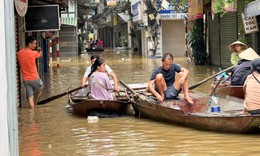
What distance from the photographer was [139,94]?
35.8 ft

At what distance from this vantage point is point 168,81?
10.8 metres

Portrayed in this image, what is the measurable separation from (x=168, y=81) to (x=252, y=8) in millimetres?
6293

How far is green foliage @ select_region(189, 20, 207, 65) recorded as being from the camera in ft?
92.6

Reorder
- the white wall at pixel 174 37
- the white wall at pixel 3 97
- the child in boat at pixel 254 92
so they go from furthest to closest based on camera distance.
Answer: the white wall at pixel 174 37 < the child in boat at pixel 254 92 < the white wall at pixel 3 97

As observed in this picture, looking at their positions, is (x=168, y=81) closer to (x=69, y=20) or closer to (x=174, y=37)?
(x=174, y=37)

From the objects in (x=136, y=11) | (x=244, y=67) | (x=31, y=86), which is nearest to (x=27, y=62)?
(x=31, y=86)

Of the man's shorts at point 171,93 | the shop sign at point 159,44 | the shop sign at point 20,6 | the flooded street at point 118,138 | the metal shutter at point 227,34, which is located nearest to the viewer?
the flooded street at point 118,138

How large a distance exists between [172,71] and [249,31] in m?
8.02

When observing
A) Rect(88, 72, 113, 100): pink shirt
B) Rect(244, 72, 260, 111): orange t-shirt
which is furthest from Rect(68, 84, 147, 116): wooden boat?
Rect(244, 72, 260, 111): orange t-shirt

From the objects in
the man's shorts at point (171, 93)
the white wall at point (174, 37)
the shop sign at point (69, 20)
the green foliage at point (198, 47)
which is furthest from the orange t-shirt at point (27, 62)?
the shop sign at point (69, 20)

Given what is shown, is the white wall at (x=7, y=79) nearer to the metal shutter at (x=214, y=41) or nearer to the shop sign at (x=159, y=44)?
the metal shutter at (x=214, y=41)

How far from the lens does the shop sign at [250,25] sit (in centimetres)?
1800

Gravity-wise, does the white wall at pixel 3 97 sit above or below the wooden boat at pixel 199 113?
above

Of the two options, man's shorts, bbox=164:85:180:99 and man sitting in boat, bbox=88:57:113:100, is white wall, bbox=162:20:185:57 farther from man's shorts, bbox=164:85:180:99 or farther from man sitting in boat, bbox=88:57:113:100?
man's shorts, bbox=164:85:180:99
